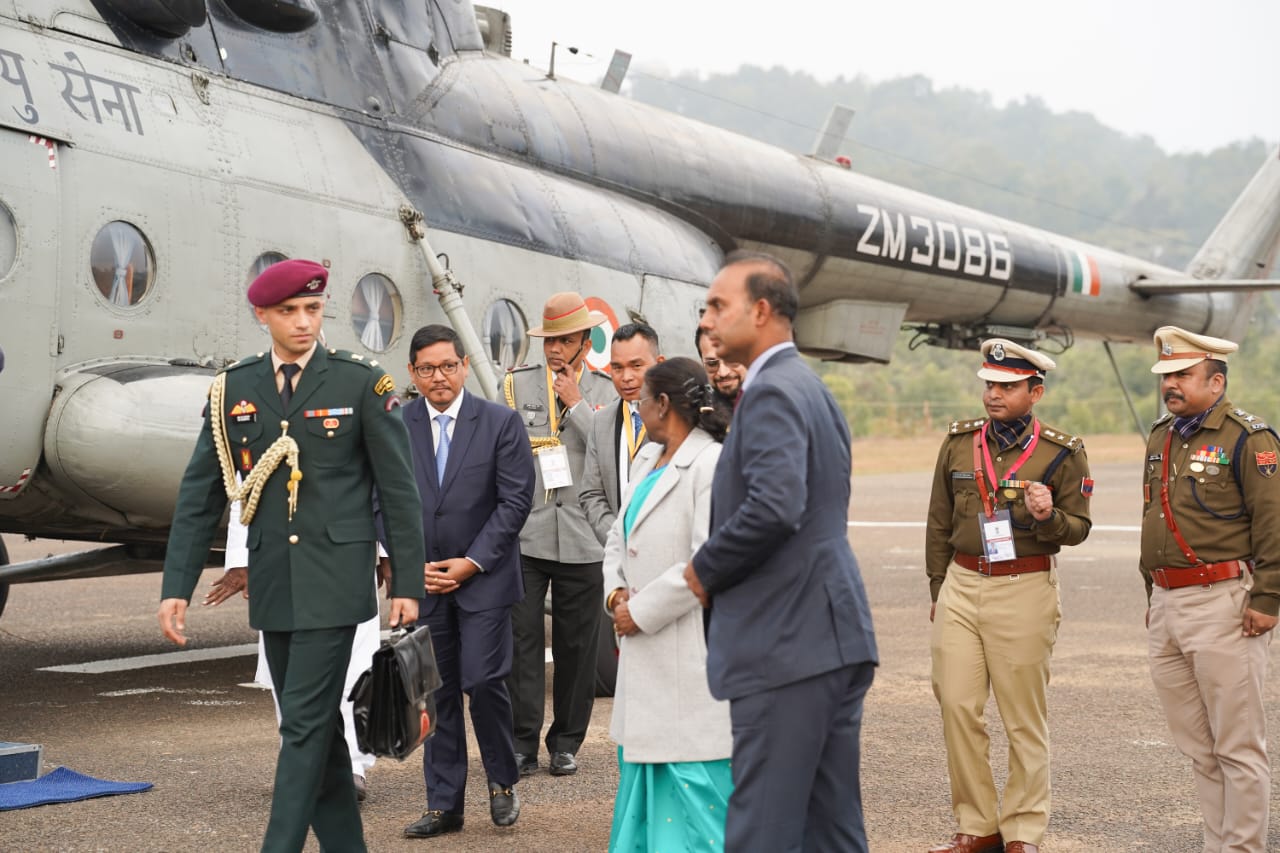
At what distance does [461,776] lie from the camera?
Result: 17.3ft

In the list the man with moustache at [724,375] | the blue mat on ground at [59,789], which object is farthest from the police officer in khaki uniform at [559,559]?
the blue mat on ground at [59,789]

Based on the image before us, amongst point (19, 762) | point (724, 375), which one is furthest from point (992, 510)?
point (19, 762)

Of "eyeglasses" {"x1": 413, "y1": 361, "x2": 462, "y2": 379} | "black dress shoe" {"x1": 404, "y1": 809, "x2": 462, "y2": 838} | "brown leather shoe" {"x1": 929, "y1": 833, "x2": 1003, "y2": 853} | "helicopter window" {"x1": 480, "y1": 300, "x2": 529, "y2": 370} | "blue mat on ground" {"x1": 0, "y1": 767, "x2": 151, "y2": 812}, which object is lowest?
"brown leather shoe" {"x1": 929, "y1": 833, "x2": 1003, "y2": 853}

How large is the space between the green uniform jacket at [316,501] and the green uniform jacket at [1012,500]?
199 cm

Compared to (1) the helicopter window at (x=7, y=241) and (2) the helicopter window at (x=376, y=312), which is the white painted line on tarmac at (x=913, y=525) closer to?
(2) the helicopter window at (x=376, y=312)

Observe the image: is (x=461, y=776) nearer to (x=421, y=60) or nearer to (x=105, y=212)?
(x=105, y=212)

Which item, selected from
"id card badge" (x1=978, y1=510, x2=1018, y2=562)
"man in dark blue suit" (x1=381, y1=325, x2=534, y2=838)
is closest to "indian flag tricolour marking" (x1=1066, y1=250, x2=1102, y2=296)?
"id card badge" (x1=978, y1=510, x2=1018, y2=562)

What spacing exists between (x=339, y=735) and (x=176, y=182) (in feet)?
12.3

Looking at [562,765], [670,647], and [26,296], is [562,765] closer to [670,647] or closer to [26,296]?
[670,647]

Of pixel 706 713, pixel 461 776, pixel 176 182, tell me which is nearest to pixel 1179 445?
pixel 706 713

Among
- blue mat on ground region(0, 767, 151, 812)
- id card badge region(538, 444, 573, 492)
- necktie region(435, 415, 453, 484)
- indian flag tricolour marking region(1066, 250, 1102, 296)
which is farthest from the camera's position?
indian flag tricolour marking region(1066, 250, 1102, 296)

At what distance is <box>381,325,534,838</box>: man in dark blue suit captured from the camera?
5293mm

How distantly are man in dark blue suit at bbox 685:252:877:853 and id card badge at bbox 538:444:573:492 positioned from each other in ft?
9.22

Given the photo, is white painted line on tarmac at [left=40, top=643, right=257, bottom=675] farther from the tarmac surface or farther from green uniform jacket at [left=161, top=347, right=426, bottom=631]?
green uniform jacket at [left=161, top=347, right=426, bottom=631]
